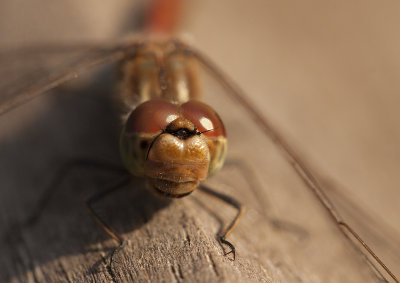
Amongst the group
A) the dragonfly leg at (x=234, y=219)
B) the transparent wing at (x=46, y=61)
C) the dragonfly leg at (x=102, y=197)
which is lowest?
the dragonfly leg at (x=102, y=197)

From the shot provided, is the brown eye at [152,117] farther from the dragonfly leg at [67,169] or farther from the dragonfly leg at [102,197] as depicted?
the dragonfly leg at [67,169]

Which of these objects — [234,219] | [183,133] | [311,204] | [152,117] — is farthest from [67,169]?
[311,204]

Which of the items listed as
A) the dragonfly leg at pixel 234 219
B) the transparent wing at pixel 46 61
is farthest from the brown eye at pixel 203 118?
the transparent wing at pixel 46 61

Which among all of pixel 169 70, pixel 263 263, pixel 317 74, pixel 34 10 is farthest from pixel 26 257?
pixel 317 74

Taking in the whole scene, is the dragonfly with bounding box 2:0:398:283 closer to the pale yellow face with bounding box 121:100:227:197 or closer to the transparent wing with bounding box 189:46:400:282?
the transparent wing with bounding box 189:46:400:282

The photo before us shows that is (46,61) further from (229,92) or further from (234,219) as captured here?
(234,219)

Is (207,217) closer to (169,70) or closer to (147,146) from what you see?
(147,146)
